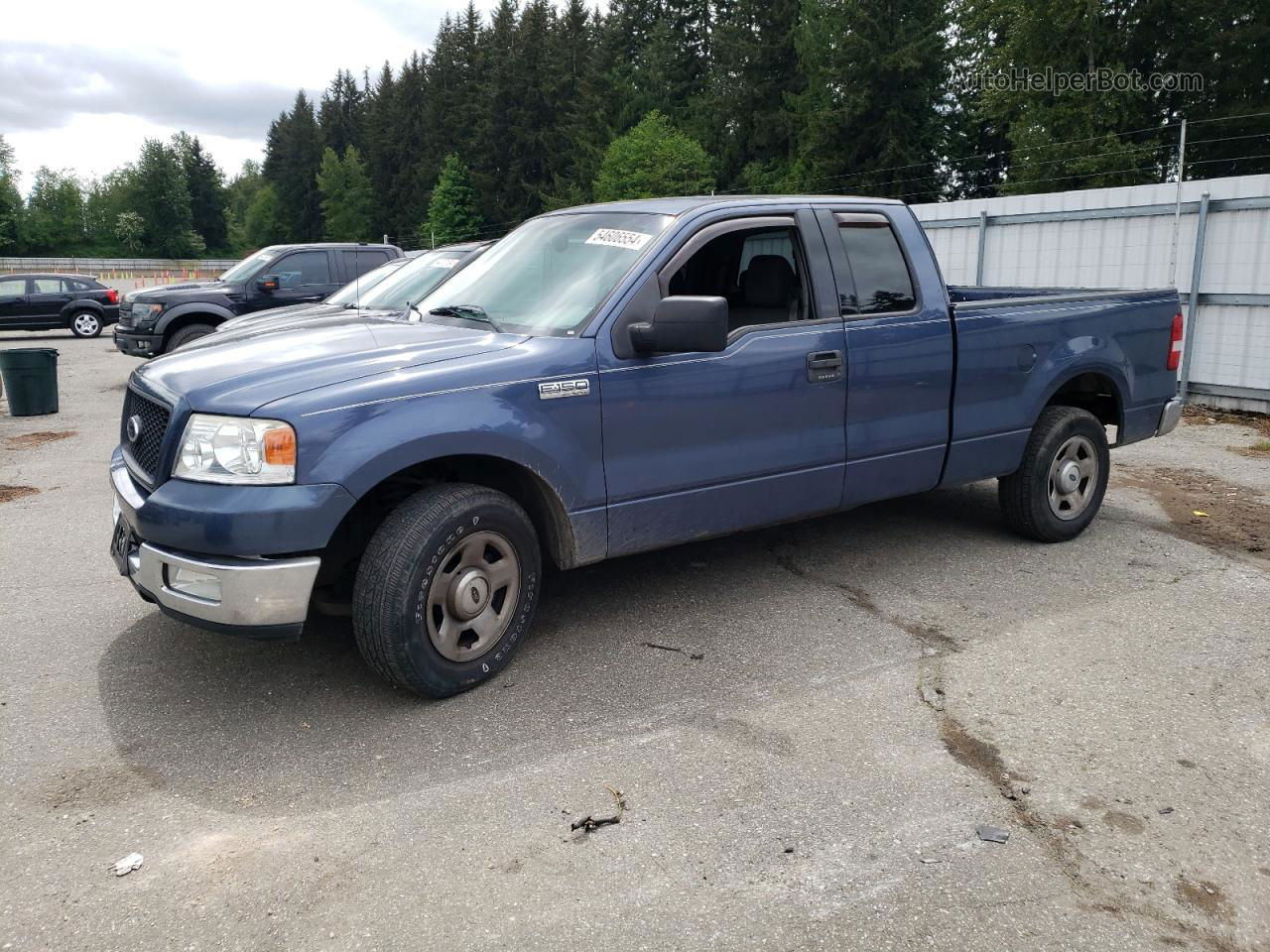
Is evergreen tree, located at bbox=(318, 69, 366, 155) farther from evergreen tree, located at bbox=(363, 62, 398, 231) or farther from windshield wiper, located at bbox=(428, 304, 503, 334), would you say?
windshield wiper, located at bbox=(428, 304, 503, 334)

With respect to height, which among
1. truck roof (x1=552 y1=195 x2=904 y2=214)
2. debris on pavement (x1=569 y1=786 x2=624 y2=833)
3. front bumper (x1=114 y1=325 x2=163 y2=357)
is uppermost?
truck roof (x1=552 y1=195 x2=904 y2=214)

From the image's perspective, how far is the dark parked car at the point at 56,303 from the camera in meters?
23.4

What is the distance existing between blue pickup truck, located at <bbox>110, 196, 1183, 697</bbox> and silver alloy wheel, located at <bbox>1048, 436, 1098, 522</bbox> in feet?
0.09

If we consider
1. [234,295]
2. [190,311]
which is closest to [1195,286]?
[234,295]

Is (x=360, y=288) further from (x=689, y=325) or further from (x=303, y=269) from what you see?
(x=689, y=325)

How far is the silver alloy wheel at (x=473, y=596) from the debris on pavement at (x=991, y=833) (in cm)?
192

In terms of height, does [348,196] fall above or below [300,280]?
above

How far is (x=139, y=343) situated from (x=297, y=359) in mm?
12112

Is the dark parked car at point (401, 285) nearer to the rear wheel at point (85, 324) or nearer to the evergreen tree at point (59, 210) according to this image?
the rear wheel at point (85, 324)

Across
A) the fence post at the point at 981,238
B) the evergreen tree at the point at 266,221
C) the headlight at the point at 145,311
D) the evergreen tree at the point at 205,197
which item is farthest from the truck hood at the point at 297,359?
the evergreen tree at the point at 205,197

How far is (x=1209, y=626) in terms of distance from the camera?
4.79 metres

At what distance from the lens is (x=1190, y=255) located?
37.4 feet

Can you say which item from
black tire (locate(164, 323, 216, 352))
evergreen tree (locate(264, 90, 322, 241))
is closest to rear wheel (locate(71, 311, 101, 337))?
black tire (locate(164, 323, 216, 352))

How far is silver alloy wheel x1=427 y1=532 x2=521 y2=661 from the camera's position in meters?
3.88
